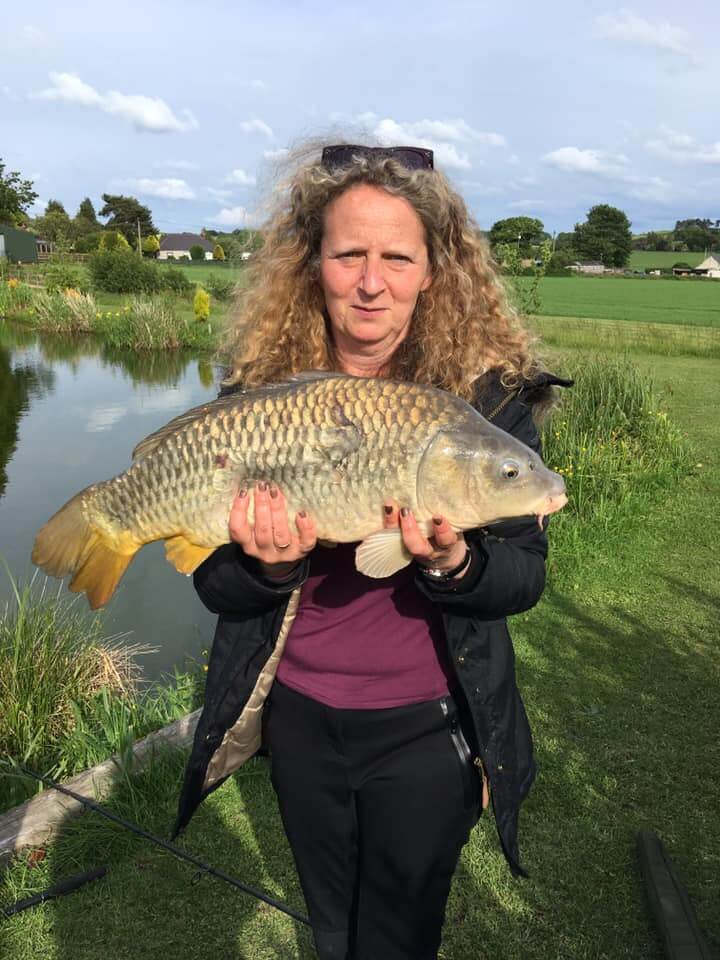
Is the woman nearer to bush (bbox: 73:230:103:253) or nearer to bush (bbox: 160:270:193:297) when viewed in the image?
bush (bbox: 160:270:193:297)

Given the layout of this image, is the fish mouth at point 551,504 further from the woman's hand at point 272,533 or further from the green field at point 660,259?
the green field at point 660,259

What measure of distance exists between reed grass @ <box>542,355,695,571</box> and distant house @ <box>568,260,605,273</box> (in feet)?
190

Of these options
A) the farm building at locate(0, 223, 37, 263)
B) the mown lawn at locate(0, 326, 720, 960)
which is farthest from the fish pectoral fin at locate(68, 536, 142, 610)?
the farm building at locate(0, 223, 37, 263)

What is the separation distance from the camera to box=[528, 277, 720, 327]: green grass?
925 inches

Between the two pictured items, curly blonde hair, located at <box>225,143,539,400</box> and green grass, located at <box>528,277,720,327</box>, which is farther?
green grass, located at <box>528,277,720,327</box>

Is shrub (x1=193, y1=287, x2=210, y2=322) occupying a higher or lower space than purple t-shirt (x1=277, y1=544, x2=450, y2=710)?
lower

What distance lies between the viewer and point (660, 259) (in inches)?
2621

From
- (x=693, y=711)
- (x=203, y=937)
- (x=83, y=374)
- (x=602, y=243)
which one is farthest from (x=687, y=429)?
(x=602, y=243)

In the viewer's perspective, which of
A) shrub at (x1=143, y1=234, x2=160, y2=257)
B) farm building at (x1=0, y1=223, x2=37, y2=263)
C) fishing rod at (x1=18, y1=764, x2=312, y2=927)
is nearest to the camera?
fishing rod at (x1=18, y1=764, x2=312, y2=927)

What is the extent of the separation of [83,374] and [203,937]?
1197 cm

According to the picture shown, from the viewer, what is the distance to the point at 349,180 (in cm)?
124

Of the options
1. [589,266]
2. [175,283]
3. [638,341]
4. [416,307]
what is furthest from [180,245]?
[416,307]

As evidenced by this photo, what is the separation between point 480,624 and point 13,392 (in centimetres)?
1122

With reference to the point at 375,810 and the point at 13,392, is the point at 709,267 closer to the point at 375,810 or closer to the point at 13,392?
the point at 13,392
